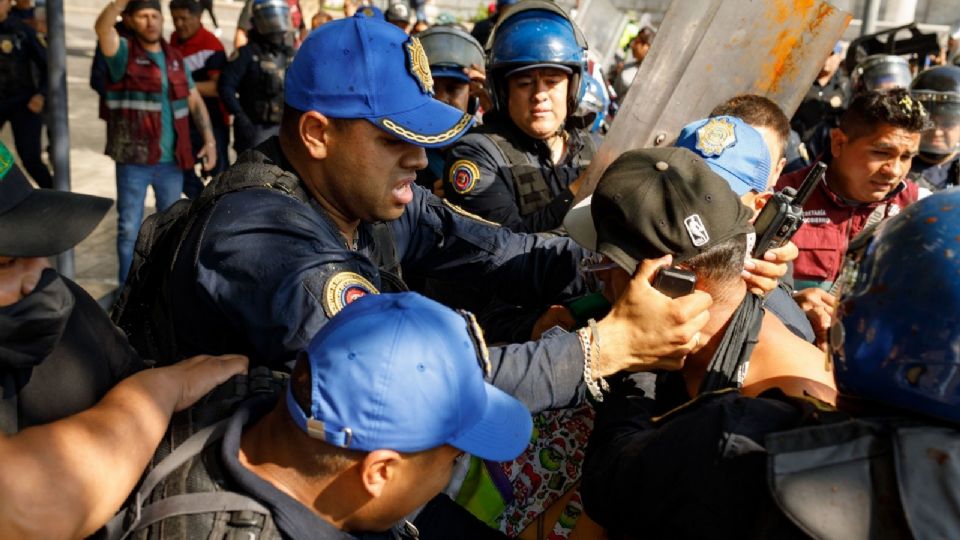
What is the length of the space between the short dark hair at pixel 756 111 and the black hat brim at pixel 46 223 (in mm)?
2384

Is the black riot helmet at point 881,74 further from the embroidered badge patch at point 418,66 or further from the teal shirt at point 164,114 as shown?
the embroidered badge patch at point 418,66

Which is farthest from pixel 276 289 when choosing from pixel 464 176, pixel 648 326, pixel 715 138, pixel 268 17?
pixel 268 17

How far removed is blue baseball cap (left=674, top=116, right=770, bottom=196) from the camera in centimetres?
293

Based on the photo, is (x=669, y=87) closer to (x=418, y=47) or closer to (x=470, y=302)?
(x=470, y=302)

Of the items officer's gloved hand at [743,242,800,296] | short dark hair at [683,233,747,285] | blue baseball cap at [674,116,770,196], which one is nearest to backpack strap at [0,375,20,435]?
short dark hair at [683,233,747,285]

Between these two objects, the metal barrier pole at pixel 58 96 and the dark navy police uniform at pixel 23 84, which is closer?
the metal barrier pole at pixel 58 96

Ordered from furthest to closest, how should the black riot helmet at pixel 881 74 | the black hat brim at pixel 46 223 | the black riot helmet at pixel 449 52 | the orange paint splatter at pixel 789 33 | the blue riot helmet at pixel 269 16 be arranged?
the blue riot helmet at pixel 269 16, the black riot helmet at pixel 881 74, the black riot helmet at pixel 449 52, the orange paint splatter at pixel 789 33, the black hat brim at pixel 46 223

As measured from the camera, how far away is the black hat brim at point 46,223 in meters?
1.70

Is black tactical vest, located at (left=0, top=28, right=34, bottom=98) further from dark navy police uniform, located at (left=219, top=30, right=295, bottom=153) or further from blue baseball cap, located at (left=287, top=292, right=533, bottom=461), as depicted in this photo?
blue baseball cap, located at (left=287, top=292, right=533, bottom=461)

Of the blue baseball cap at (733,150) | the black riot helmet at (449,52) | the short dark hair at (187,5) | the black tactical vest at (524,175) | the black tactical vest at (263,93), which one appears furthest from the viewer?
the short dark hair at (187,5)

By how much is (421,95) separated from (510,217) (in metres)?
1.44

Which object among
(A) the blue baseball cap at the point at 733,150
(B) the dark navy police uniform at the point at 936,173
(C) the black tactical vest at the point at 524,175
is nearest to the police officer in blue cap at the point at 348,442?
(A) the blue baseball cap at the point at 733,150

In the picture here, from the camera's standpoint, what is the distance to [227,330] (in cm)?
224

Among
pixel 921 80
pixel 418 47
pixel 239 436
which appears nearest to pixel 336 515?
pixel 239 436
